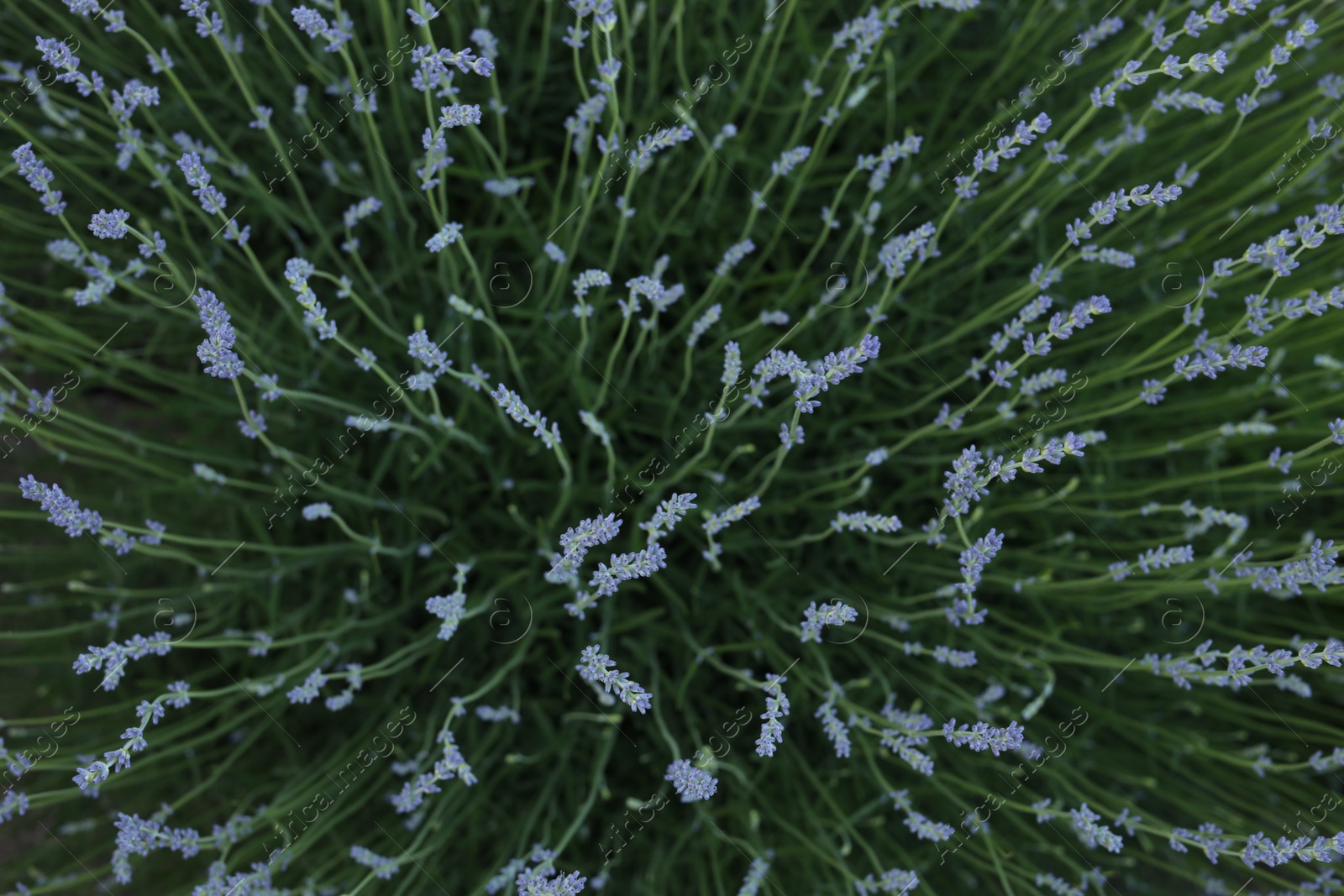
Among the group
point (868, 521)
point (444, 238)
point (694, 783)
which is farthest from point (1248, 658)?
point (444, 238)

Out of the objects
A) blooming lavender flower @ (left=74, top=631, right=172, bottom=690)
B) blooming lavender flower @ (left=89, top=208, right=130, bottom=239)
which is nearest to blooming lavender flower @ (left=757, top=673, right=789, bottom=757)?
blooming lavender flower @ (left=74, top=631, right=172, bottom=690)

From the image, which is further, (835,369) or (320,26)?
(320,26)

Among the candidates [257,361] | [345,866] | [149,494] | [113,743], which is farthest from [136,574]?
[345,866]

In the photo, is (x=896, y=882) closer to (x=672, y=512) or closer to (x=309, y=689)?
(x=672, y=512)

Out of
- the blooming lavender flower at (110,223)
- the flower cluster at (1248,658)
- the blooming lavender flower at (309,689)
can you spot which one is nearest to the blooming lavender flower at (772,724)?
the flower cluster at (1248,658)

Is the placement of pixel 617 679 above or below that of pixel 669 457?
below

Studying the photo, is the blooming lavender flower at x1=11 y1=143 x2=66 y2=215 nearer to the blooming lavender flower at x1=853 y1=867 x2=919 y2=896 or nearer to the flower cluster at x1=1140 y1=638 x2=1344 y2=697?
the blooming lavender flower at x1=853 y1=867 x2=919 y2=896

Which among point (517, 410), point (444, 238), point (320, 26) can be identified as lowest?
point (517, 410)

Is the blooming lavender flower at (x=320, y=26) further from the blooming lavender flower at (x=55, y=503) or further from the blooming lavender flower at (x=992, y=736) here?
the blooming lavender flower at (x=992, y=736)

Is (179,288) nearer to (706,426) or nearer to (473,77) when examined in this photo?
(473,77)
